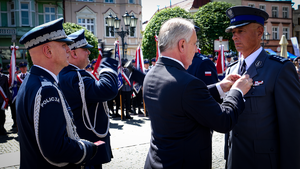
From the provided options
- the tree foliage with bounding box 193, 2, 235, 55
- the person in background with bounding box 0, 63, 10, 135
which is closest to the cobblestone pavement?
the person in background with bounding box 0, 63, 10, 135

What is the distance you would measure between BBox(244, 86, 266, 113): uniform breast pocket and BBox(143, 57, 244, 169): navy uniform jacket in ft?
1.36

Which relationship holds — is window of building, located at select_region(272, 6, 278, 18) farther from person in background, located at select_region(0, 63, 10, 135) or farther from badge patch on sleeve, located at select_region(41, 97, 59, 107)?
badge patch on sleeve, located at select_region(41, 97, 59, 107)

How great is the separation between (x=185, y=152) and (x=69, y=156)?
2.81ft

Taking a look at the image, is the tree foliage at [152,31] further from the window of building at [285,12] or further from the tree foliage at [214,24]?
the window of building at [285,12]

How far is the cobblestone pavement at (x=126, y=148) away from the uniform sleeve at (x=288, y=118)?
231 cm

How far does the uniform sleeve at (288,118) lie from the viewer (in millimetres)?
2215

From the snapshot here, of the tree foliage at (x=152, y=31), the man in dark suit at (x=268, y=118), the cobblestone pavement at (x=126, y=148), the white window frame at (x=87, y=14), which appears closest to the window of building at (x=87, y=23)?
the white window frame at (x=87, y=14)

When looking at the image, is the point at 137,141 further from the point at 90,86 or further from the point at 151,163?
the point at 151,163

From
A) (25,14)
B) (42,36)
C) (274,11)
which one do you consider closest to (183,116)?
(42,36)

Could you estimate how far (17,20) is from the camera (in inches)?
1075

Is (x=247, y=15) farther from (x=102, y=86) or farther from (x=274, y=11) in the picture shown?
(x=274, y=11)

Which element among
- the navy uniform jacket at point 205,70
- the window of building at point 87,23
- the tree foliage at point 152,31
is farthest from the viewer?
the window of building at point 87,23

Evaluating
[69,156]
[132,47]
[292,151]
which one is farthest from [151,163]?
[132,47]

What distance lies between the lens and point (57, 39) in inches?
83.0
